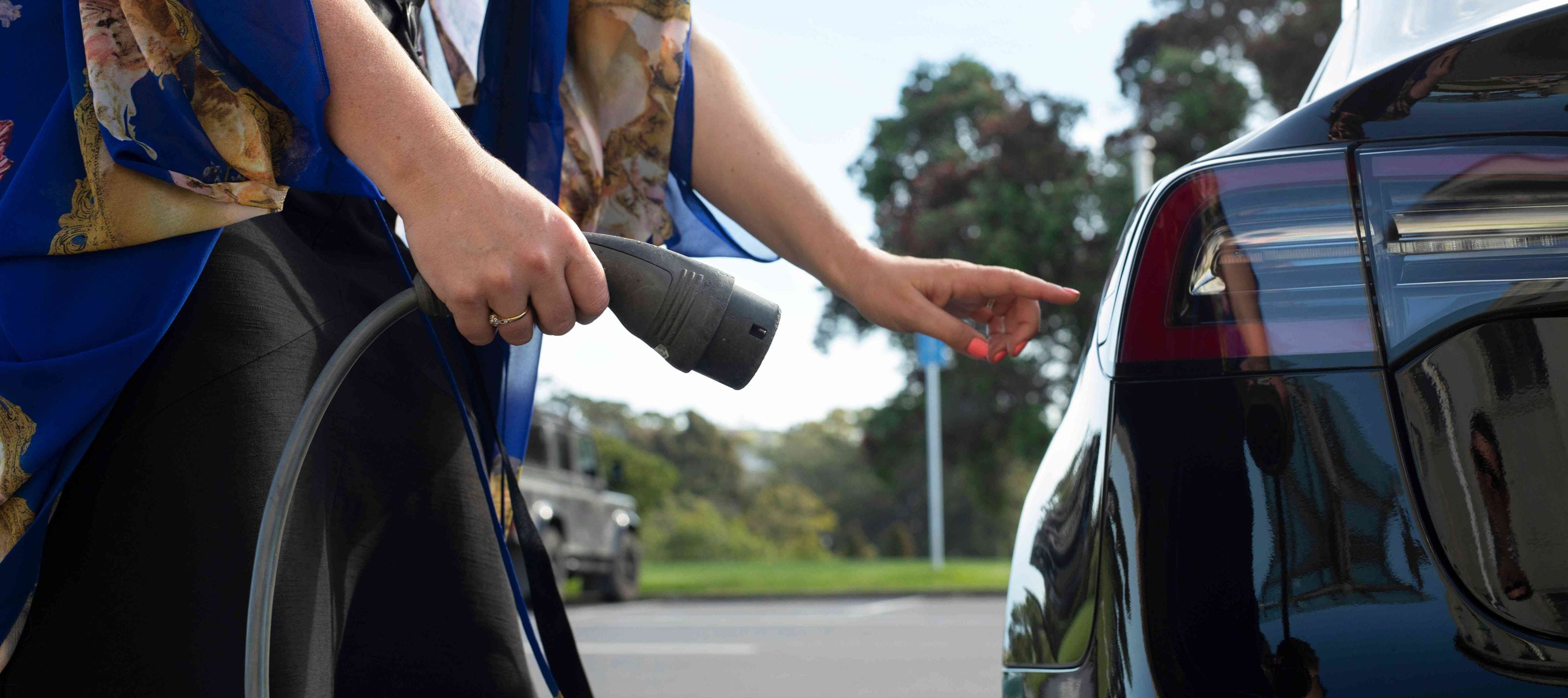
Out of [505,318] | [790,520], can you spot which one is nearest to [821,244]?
[505,318]

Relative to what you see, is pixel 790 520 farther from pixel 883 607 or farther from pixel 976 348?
pixel 976 348

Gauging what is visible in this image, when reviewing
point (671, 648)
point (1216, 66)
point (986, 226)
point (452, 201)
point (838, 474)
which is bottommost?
point (671, 648)

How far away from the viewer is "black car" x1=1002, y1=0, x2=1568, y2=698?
103cm

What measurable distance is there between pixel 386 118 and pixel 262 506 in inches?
14.0

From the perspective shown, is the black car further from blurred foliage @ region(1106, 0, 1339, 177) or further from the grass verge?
blurred foliage @ region(1106, 0, 1339, 177)

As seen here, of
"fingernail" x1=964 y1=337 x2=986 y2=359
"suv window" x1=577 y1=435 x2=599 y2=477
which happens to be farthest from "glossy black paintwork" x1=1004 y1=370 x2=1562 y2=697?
"suv window" x1=577 y1=435 x2=599 y2=477

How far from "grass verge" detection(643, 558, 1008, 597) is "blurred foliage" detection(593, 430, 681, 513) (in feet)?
84.2

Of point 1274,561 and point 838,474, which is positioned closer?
point 1274,561

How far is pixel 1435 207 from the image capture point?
1.15 meters

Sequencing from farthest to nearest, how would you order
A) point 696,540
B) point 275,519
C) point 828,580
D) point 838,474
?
point 838,474 → point 696,540 → point 828,580 → point 275,519

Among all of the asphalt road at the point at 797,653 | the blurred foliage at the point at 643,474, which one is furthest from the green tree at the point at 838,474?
the asphalt road at the point at 797,653

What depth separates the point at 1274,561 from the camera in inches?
42.1

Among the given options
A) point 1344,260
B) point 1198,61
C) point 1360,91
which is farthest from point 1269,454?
point 1198,61

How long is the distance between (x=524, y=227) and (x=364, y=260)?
333 mm
